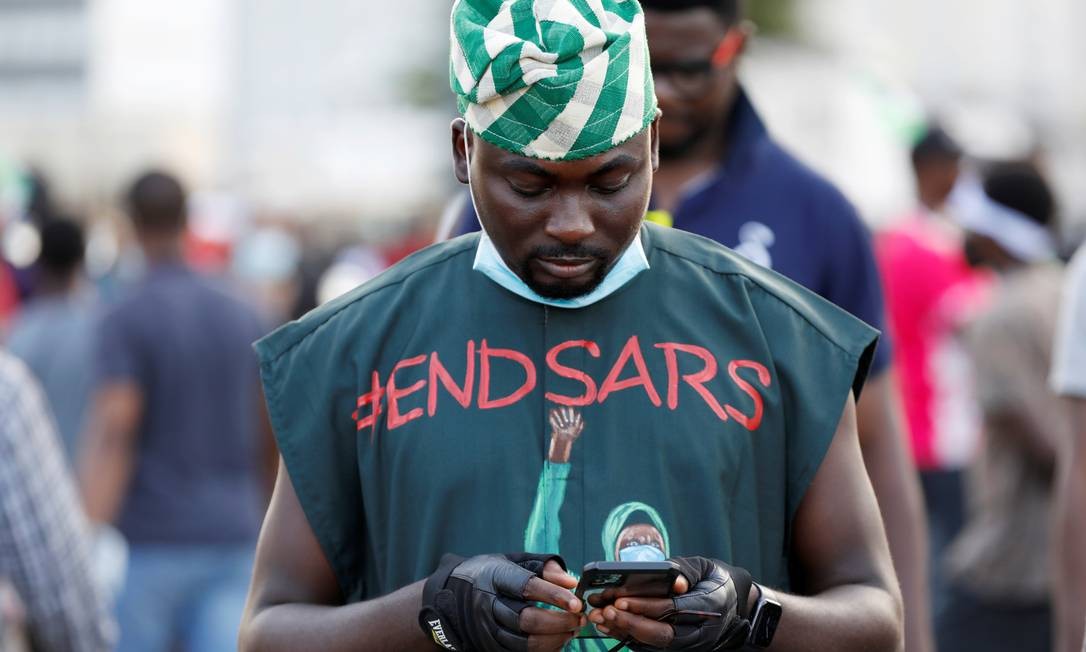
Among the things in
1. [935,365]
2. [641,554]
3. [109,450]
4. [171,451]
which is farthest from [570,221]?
[935,365]

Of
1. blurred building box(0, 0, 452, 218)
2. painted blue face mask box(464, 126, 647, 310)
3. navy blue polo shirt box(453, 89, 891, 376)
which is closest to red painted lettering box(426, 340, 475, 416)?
painted blue face mask box(464, 126, 647, 310)

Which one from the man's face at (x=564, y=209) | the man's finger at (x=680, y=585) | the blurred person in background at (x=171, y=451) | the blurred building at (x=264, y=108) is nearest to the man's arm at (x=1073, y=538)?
the man's face at (x=564, y=209)

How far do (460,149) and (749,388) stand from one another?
60cm

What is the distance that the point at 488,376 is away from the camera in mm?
2691

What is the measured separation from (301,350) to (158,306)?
466cm

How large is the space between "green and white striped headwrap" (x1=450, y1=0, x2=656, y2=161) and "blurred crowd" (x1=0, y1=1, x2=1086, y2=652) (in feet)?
4.47

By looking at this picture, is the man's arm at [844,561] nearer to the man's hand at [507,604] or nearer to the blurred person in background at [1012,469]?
the man's hand at [507,604]

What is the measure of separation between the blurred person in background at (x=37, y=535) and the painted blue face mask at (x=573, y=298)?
1663mm

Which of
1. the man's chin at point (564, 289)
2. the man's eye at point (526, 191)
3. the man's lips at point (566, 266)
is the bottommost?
the man's chin at point (564, 289)

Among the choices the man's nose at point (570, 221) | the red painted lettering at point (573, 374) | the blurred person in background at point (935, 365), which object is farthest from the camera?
the blurred person in background at point (935, 365)

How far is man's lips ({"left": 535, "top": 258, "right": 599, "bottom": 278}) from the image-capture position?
103 inches

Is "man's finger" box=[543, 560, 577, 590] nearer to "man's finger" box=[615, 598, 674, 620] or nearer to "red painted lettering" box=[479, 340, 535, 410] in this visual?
"man's finger" box=[615, 598, 674, 620]

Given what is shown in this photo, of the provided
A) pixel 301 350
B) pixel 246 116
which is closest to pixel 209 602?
pixel 301 350

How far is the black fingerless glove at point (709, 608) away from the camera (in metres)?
2.38
